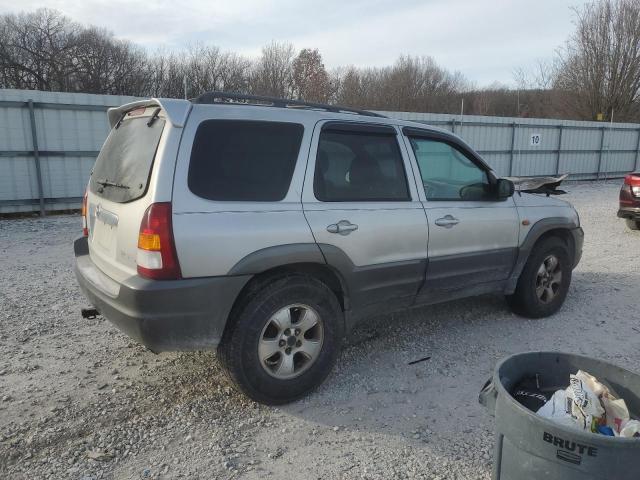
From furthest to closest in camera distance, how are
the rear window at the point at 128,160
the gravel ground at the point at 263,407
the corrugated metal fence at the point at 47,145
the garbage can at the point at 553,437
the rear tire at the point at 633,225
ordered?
the corrugated metal fence at the point at 47,145 < the rear tire at the point at 633,225 < the rear window at the point at 128,160 < the gravel ground at the point at 263,407 < the garbage can at the point at 553,437

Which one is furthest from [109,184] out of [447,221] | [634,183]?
[634,183]

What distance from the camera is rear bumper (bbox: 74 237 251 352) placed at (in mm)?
2754

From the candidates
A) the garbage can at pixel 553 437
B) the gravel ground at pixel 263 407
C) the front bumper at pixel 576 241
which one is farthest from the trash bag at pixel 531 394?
the front bumper at pixel 576 241

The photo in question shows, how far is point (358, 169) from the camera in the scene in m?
3.57

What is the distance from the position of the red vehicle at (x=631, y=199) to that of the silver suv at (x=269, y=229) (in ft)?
20.3

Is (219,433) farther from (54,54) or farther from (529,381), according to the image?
(54,54)

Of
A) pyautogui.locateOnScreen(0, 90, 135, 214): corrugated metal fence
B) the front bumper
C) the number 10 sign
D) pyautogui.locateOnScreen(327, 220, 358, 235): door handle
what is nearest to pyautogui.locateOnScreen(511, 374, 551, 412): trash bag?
pyautogui.locateOnScreen(327, 220, 358, 235): door handle

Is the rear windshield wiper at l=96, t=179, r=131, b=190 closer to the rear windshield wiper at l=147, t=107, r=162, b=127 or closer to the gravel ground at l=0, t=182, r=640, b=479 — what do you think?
the rear windshield wiper at l=147, t=107, r=162, b=127

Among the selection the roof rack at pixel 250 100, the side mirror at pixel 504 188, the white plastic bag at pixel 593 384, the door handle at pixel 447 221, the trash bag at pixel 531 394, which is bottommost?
the trash bag at pixel 531 394

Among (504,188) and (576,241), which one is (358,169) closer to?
(504,188)

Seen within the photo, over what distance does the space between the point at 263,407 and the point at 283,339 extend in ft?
1.55

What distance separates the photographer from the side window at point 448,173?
391 cm

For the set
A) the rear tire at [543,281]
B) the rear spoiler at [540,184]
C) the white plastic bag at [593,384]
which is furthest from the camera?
the rear spoiler at [540,184]

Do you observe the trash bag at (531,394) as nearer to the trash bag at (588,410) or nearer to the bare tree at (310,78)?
the trash bag at (588,410)
